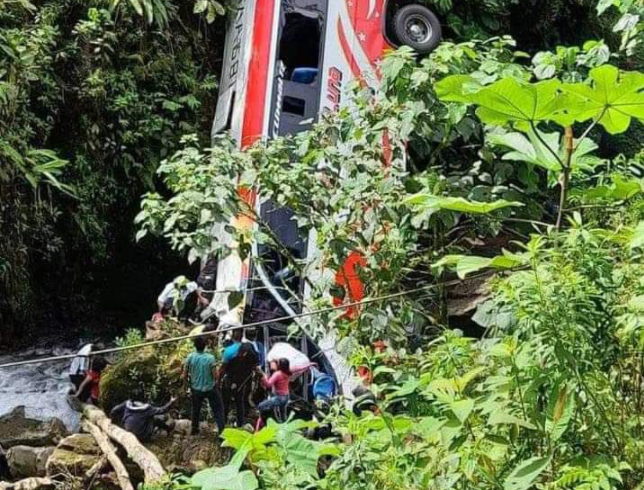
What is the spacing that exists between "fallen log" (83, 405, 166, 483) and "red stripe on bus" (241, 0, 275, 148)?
62.7 inches

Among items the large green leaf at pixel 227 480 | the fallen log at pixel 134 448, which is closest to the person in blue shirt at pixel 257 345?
the fallen log at pixel 134 448

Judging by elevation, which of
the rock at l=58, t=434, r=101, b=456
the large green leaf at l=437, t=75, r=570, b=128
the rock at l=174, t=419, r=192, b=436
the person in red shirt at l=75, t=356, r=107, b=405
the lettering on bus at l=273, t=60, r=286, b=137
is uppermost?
the lettering on bus at l=273, t=60, r=286, b=137

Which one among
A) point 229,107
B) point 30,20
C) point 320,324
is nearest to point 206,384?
point 320,324

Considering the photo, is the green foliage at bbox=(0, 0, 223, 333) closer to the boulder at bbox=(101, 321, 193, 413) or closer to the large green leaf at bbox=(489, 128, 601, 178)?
the boulder at bbox=(101, 321, 193, 413)

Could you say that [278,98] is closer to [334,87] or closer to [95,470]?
[334,87]

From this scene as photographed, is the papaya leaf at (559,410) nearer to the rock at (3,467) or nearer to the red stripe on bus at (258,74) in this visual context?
the rock at (3,467)

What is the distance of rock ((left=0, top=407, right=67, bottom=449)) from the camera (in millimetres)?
3301

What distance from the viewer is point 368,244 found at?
2.75m

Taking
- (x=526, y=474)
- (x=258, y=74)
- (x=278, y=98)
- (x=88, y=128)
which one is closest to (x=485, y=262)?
(x=526, y=474)

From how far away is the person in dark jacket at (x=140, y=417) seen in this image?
3.26 m

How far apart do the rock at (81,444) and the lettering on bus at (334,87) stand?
2169 mm

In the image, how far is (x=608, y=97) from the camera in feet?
4.00

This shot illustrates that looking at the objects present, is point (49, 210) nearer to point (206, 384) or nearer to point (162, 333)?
point (162, 333)

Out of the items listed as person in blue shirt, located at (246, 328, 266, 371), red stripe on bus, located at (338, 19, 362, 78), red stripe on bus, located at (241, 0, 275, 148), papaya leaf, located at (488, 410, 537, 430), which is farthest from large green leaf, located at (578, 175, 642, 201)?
red stripe on bus, located at (338, 19, 362, 78)
